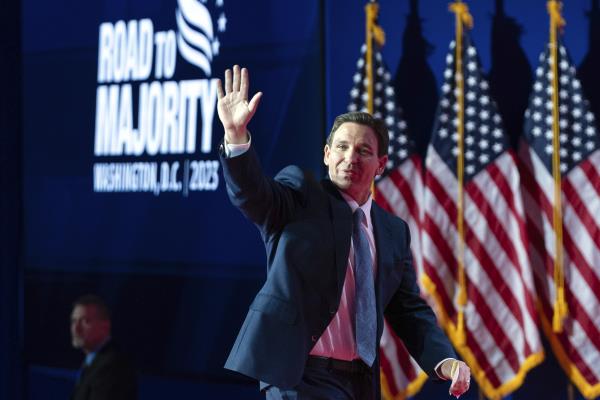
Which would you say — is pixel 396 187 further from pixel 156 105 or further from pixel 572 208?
pixel 156 105

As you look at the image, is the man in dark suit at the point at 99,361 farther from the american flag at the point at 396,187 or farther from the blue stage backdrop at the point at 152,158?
the american flag at the point at 396,187

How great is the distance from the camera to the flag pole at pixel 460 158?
5.02 metres

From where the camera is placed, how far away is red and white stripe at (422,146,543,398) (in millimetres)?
4953

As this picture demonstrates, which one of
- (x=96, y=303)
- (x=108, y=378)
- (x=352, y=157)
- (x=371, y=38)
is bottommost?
(x=108, y=378)

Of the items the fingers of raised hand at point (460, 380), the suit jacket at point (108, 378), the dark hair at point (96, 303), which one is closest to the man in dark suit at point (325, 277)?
the fingers of raised hand at point (460, 380)

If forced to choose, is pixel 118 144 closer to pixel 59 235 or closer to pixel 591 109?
pixel 59 235

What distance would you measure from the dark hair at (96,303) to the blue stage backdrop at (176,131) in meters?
0.05

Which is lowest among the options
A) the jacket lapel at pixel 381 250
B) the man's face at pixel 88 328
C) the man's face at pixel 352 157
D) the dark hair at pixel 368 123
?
the man's face at pixel 88 328

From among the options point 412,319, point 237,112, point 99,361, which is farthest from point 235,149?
point 99,361

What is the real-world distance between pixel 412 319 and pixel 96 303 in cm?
327

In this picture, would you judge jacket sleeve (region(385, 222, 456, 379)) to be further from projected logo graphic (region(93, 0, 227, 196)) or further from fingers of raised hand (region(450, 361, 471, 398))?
projected logo graphic (region(93, 0, 227, 196))

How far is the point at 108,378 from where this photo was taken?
5.90 metres

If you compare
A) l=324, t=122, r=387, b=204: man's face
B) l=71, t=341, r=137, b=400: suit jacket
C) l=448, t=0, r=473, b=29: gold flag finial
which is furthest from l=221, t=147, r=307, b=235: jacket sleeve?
l=71, t=341, r=137, b=400: suit jacket

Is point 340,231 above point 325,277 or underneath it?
above
